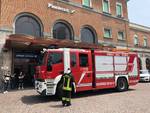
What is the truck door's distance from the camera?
14526 millimetres

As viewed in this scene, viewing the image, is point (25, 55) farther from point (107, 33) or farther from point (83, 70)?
point (107, 33)

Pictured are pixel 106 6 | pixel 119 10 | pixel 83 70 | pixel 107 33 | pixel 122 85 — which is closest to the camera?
pixel 83 70

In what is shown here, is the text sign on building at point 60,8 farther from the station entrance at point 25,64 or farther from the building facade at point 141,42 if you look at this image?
the building facade at point 141,42

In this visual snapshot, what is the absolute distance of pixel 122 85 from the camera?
17328 millimetres

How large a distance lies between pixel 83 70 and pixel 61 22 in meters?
11.0

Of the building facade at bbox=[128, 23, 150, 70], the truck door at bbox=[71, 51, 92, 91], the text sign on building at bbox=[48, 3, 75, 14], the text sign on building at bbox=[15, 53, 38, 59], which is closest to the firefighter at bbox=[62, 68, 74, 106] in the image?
the truck door at bbox=[71, 51, 92, 91]

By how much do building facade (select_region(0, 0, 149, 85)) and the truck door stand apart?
7716mm

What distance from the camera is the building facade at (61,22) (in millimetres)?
20445

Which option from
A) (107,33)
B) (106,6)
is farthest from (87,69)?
(106,6)

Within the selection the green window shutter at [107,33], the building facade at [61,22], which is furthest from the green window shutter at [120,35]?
the green window shutter at [107,33]

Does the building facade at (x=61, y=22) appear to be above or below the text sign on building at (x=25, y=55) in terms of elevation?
above

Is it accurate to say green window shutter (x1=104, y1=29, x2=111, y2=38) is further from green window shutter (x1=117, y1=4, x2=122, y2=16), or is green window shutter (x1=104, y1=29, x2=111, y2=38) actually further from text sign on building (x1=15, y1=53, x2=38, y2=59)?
text sign on building (x1=15, y1=53, x2=38, y2=59)

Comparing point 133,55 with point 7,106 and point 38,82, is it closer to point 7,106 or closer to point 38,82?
point 38,82

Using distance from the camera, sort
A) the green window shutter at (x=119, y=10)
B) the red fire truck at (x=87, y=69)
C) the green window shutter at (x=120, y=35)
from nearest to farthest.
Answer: the red fire truck at (x=87, y=69) < the green window shutter at (x=120, y=35) < the green window shutter at (x=119, y=10)
